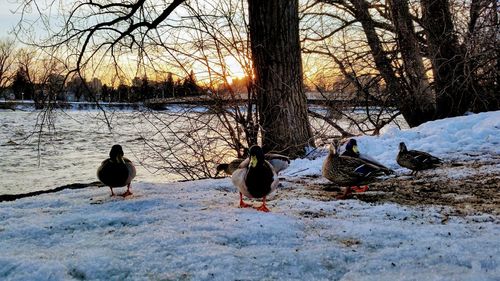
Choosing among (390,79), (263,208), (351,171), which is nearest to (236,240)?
(263,208)

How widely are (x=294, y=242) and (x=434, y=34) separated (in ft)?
30.5

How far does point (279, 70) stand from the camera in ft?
26.5

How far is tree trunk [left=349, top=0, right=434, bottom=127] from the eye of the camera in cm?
1234

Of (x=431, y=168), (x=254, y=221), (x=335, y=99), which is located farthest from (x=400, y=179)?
(x=335, y=99)

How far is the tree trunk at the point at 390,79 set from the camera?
12.3m

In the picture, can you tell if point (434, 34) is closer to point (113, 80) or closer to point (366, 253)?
point (113, 80)

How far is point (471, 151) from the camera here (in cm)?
724

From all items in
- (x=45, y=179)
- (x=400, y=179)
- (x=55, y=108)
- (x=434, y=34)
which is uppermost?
(x=434, y=34)

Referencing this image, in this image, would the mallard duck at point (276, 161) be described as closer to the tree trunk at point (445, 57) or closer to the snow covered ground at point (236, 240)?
the snow covered ground at point (236, 240)

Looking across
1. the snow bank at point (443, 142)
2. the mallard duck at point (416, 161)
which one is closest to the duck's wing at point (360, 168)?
the mallard duck at point (416, 161)

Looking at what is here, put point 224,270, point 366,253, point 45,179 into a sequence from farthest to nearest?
1. point 45,179
2. point 366,253
3. point 224,270

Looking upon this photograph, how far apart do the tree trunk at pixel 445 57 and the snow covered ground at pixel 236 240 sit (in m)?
7.37

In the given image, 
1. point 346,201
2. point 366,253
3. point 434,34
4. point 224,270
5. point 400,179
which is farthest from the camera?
point 434,34

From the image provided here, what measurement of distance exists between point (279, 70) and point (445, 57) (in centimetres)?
518
